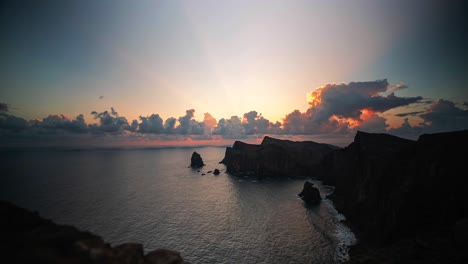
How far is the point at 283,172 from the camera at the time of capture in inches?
6358

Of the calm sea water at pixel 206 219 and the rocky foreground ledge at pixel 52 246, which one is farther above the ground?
the rocky foreground ledge at pixel 52 246

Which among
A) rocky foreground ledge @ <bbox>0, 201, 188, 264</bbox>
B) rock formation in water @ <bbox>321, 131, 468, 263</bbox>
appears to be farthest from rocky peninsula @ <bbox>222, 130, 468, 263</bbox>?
rocky foreground ledge @ <bbox>0, 201, 188, 264</bbox>

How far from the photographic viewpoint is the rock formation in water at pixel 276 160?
533ft

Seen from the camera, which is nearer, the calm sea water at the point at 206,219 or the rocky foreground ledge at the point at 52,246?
the rocky foreground ledge at the point at 52,246

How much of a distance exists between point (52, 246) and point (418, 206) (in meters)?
62.2

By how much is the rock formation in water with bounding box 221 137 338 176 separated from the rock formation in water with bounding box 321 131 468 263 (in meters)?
101

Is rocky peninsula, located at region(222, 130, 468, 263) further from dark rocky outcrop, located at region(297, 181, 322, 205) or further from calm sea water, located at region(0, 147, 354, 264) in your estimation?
dark rocky outcrop, located at region(297, 181, 322, 205)

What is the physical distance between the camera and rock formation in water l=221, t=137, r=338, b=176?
533 ft

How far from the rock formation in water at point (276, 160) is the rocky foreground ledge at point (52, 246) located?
140751 mm

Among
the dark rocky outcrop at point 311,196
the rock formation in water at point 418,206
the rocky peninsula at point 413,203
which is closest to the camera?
the rock formation in water at point 418,206

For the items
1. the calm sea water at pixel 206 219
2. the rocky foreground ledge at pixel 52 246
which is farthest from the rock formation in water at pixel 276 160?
the rocky foreground ledge at pixel 52 246

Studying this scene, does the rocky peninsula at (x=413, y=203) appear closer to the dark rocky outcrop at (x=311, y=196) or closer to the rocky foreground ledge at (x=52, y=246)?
the dark rocky outcrop at (x=311, y=196)

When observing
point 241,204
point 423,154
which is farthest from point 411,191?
point 241,204

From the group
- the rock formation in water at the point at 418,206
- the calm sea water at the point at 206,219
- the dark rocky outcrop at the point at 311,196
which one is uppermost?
the rock formation in water at the point at 418,206
